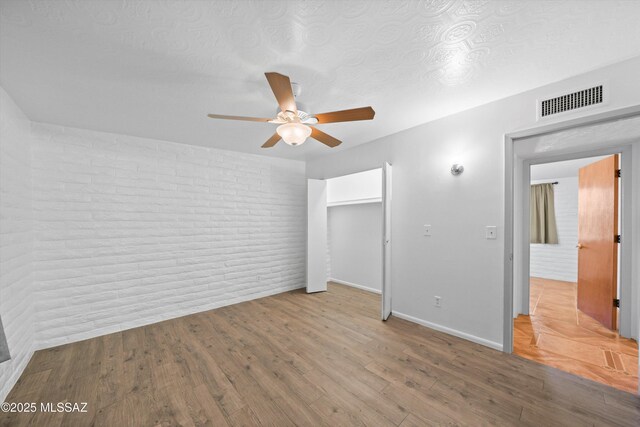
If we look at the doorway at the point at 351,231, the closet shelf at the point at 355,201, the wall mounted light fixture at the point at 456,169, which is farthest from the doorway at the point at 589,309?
the closet shelf at the point at 355,201

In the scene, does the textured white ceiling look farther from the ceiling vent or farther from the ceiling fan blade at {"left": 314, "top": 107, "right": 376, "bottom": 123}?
the ceiling fan blade at {"left": 314, "top": 107, "right": 376, "bottom": 123}

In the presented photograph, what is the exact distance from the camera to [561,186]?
546 cm

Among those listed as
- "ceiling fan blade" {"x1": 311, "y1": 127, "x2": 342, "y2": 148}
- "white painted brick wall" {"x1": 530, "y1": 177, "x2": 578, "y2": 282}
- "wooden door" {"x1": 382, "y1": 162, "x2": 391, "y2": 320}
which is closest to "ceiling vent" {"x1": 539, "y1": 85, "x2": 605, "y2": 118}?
"wooden door" {"x1": 382, "y1": 162, "x2": 391, "y2": 320}

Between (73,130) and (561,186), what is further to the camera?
(561,186)

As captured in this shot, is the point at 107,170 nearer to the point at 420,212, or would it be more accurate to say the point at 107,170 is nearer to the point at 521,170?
the point at 420,212

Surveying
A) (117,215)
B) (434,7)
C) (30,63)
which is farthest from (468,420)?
(117,215)

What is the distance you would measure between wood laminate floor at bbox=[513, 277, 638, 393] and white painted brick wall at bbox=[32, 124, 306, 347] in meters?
3.43

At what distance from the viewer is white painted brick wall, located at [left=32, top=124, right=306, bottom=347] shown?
2604 millimetres

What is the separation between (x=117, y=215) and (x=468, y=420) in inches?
154

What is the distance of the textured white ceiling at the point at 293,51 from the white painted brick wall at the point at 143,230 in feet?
2.19

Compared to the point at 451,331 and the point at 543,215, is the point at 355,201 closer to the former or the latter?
the point at 451,331

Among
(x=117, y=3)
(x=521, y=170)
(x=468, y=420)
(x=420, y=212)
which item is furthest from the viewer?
(x=521, y=170)

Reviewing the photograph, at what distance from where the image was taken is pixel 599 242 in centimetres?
299

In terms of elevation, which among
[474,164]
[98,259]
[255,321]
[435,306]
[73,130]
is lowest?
[255,321]
